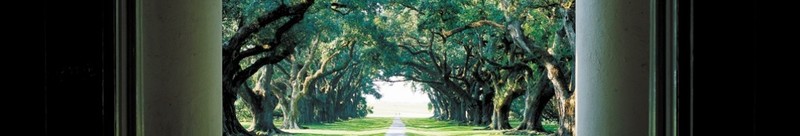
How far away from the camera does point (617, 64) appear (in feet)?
12.4

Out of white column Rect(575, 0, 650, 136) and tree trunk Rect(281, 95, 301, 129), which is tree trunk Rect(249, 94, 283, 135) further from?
white column Rect(575, 0, 650, 136)

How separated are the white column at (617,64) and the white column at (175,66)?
5.34 feet

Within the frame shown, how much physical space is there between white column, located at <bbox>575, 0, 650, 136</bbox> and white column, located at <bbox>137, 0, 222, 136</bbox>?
163 cm

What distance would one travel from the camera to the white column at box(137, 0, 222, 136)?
344cm

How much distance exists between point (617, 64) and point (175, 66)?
1779 millimetres

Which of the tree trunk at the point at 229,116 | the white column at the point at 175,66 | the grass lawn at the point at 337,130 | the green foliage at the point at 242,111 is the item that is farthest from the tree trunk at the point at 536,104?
the white column at the point at 175,66

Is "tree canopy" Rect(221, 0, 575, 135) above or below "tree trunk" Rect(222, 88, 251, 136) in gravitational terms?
above

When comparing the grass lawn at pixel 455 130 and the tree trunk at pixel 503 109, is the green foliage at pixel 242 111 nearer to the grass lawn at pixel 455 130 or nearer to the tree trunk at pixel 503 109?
the grass lawn at pixel 455 130

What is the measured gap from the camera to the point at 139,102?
3336 mm

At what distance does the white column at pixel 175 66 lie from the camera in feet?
11.3

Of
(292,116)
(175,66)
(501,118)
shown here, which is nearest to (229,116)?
(292,116)
